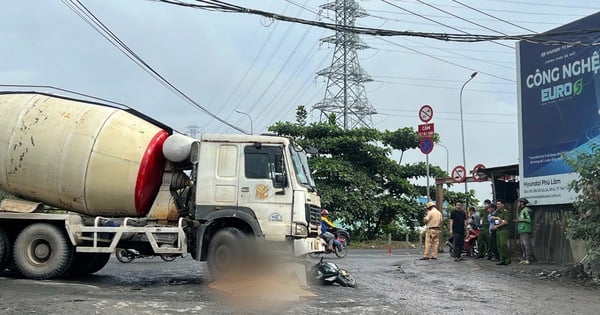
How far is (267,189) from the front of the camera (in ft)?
37.0

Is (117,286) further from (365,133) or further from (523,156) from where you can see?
(365,133)

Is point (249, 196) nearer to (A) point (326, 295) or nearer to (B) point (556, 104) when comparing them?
(A) point (326, 295)

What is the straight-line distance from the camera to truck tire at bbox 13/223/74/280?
11.5 meters

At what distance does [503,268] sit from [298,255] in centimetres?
613

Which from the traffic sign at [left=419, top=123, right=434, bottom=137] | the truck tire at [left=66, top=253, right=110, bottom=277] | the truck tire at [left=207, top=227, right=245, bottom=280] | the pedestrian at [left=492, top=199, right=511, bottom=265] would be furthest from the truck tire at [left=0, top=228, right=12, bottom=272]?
the traffic sign at [left=419, top=123, right=434, bottom=137]

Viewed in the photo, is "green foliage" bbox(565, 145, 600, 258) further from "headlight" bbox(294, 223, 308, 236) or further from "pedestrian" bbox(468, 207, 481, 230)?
"pedestrian" bbox(468, 207, 481, 230)

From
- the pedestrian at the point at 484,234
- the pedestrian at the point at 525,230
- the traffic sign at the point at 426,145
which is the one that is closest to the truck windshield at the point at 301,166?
the pedestrian at the point at 525,230

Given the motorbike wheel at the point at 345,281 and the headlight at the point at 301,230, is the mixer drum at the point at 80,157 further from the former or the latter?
the motorbike wheel at the point at 345,281

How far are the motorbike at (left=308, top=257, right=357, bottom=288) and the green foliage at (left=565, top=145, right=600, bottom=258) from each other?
177 inches

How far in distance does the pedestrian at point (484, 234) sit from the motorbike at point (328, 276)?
21.7 ft

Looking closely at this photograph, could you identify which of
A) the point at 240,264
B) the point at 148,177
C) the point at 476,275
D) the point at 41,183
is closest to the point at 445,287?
the point at 476,275

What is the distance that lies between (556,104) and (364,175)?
49.4 feet

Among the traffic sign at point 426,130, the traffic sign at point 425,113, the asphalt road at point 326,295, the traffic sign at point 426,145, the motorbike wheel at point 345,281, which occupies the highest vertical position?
the traffic sign at point 425,113

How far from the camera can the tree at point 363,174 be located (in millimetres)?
29234
